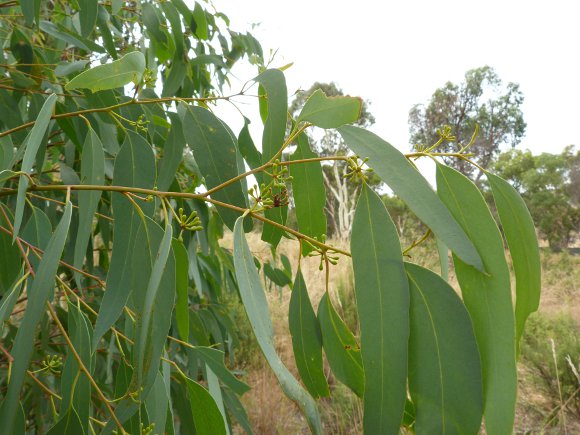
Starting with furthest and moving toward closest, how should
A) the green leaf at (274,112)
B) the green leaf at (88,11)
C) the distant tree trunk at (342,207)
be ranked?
the distant tree trunk at (342,207) < the green leaf at (88,11) < the green leaf at (274,112)

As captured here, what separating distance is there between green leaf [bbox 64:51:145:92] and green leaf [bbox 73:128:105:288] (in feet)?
0.41

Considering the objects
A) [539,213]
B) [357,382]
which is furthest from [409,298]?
[539,213]

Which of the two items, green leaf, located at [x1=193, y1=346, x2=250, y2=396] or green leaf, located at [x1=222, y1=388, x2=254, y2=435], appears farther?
green leaf, located at [x1=222, y1=388, x2=254, y2=435]

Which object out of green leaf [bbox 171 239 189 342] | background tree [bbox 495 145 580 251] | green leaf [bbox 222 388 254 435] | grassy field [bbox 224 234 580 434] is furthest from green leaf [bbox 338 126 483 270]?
background tree [bbox 495 145 580 251]

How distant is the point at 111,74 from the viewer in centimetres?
55

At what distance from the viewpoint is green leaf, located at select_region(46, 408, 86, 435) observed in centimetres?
54

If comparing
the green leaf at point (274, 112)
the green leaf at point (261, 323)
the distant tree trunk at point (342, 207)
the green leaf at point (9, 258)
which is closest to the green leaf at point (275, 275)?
the green leaf at point (9, 258)

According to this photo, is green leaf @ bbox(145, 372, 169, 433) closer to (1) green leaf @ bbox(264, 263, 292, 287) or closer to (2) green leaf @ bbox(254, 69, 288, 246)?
(2) green leaf @ bbox(254, 69, 288, 246)

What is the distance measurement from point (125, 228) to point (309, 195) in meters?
0.22

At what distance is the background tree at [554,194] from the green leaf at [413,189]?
10.2 meters

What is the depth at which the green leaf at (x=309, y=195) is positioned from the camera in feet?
2.14

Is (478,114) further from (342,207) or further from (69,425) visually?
(69,425)

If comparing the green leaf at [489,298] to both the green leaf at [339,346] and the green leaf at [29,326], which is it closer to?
the green leaf at [339,346]

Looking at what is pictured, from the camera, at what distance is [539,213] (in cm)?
1016
